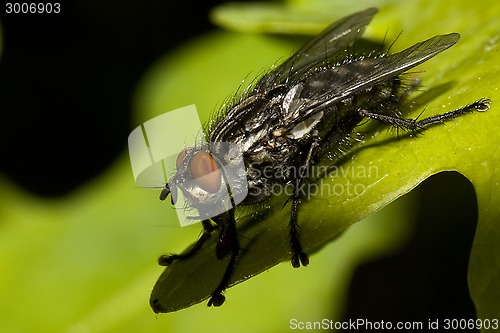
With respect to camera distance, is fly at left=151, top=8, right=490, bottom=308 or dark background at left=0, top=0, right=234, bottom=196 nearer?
fly at left=151, top=8, right=490, bottom=308

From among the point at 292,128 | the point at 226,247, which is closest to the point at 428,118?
the point at 292,128

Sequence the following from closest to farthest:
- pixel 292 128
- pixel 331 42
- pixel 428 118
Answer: pixel 428 118 < pixel 292 128 < pixel 331 42

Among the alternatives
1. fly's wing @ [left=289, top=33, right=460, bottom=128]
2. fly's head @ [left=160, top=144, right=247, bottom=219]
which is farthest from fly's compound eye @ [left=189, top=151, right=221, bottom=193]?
fly's wing @ [left=289, top=33, right=460, bottom=128]

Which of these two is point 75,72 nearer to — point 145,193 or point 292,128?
point 145,193

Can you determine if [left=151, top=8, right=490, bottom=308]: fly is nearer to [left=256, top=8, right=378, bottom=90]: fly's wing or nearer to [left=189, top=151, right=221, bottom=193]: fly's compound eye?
[left=189, top=151, right=221, bottom=193]: fly's compound eye

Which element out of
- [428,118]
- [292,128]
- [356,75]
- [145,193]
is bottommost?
[145,193]

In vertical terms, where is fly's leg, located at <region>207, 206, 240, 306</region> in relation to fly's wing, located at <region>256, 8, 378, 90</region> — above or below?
below

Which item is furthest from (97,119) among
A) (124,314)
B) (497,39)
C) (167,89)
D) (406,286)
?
(497,39)

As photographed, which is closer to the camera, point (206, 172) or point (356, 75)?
point (206, 172)
